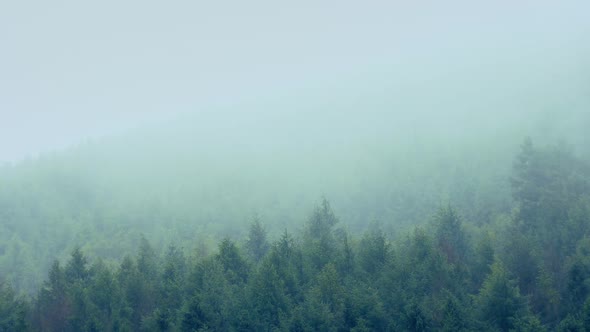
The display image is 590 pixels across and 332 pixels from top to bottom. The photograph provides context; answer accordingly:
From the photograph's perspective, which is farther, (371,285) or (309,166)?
(309,166)

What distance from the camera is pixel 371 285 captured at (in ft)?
123

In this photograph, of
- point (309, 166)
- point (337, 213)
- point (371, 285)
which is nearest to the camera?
point (371, 285)

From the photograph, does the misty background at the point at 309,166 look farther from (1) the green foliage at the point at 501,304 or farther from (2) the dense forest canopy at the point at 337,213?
(1) the green foliage at the point at 501,304

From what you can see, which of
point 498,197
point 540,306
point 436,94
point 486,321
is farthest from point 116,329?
point 436,94

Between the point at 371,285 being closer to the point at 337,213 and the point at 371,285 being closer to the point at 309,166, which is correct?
the point at 337,213

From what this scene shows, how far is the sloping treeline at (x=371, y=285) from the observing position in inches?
1226

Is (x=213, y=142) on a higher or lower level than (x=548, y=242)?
higher

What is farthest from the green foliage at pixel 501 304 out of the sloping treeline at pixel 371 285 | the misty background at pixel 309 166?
the misty background at pixel 309 166

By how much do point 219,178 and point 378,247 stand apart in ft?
248

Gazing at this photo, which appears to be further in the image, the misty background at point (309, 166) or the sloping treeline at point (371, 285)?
the misty background at point (309, 166)

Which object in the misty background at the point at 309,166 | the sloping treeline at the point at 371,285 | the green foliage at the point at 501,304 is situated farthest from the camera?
the misty background at the point at 309,166

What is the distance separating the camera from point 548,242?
4234 centimetres

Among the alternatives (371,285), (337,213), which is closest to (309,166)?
(337,213)

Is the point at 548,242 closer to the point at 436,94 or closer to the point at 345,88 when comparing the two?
the point at 436,94
